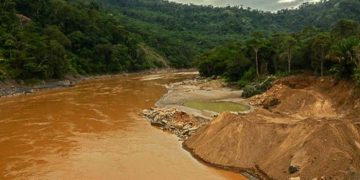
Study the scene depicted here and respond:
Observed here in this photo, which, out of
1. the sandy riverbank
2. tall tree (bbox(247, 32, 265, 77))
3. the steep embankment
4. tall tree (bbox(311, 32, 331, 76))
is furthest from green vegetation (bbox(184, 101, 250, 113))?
tall tree (bbox(247, 32, 265, 77))

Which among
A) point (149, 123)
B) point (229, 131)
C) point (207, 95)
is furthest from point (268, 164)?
point (207, 95)

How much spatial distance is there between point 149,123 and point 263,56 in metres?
37.7

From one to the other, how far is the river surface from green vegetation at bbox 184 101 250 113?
636 cm

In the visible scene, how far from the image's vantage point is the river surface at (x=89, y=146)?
2609 cm

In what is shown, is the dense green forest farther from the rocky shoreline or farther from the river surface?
the river surface

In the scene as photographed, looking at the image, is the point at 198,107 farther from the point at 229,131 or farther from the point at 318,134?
the point at 318,134

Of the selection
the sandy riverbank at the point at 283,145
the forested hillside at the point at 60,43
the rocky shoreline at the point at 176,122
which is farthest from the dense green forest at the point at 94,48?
the sandy riverbank at the point at 283,145

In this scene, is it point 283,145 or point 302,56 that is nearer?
point 283,145

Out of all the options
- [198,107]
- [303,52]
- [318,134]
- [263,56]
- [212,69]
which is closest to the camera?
[318,134]

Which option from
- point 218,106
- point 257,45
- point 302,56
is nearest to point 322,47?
point 302,56

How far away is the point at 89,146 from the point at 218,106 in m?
19.9

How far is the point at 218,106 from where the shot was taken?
4881 cm

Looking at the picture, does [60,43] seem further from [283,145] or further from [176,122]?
[283,145]

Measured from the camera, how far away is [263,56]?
241 ft
